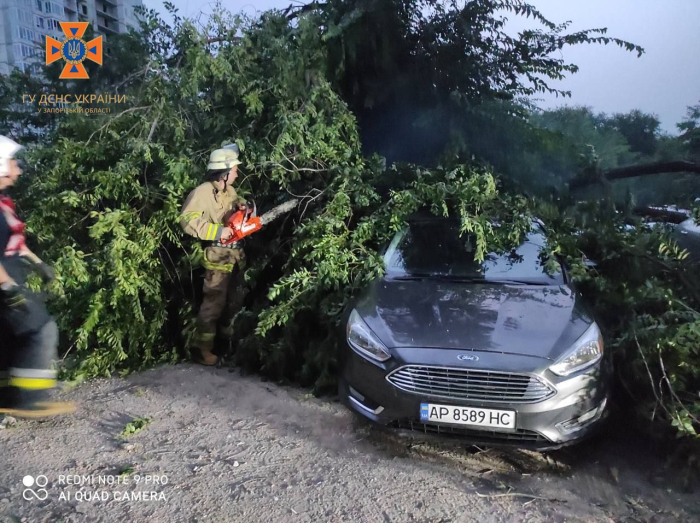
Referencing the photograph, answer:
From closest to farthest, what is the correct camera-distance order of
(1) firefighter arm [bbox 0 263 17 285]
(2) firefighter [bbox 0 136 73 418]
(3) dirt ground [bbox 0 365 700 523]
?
1. (3) dirt ground [bbox 0 365 700 523]
2. (1) firefighter arm [bbox 0 263 17 285]
3. (2) firefighter [bbox 0 136 73 418]

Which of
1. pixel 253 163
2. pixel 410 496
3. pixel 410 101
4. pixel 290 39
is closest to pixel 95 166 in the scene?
pixel 253 163

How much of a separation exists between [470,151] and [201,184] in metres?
2.49

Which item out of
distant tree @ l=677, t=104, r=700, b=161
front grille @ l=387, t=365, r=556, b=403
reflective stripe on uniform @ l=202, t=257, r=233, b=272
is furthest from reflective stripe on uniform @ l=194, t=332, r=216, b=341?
distant tree @ l=677, t=104, r=700, b=161

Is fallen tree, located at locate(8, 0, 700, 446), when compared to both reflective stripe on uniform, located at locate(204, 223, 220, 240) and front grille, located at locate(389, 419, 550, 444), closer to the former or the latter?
reflective stripe on uniform, located at locate(204, 223, 220, 240)

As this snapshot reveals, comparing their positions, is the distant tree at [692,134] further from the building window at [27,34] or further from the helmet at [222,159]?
the building window at [27,34]

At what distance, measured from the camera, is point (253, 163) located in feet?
16.6

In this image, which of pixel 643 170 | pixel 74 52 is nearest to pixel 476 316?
pixel 643 170

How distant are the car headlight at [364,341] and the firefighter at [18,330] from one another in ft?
6.23

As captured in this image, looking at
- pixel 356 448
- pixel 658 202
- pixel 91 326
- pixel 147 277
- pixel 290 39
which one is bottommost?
pixel 356 448

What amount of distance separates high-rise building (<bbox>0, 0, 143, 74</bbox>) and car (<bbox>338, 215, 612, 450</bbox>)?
4821mm

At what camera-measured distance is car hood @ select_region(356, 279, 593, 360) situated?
3.28 m

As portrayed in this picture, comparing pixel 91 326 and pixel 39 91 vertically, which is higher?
pixel 39 91

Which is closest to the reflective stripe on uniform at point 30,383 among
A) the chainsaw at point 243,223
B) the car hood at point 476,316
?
the chainsaw at point 243,223

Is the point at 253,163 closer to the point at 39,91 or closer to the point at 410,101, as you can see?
the point at 410,101
